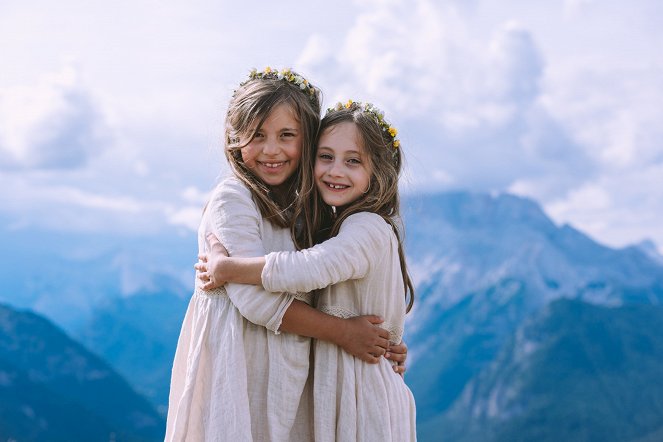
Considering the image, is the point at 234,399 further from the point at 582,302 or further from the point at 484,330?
the point at 484,330

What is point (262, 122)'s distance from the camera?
3660 mm

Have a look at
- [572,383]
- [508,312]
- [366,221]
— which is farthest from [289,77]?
[508,312]

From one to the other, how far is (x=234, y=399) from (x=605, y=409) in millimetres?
113858

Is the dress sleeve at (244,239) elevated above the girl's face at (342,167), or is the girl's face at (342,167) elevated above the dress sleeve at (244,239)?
the girl's face at (342,167)

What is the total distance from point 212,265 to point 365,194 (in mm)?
801

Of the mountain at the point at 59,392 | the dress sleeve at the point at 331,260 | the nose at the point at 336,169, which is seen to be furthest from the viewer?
the mountain at the point at 59,392

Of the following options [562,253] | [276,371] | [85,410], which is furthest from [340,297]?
[562,253]

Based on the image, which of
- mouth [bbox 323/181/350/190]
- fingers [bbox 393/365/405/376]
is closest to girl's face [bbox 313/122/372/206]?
mouth [bbox 323/181/350/190]

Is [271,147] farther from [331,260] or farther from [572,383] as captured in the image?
[572,383]

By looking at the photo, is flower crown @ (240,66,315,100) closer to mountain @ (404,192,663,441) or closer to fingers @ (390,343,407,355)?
fingers @ (390,343,407,355)

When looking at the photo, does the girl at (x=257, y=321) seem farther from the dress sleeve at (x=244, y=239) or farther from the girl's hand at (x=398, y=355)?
the girl's hand at (x=398, y=355)

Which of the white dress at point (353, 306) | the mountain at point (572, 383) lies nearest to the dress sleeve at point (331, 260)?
the white dress at point (353, 306)

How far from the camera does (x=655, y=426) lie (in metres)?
107

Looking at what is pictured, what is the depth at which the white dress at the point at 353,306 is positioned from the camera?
3.28 m
